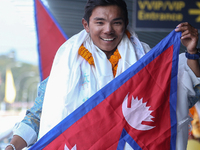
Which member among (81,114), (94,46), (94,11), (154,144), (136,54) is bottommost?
(154,144)

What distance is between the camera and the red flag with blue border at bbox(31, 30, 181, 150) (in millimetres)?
1246

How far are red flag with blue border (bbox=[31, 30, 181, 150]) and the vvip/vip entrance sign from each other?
71.2 inches

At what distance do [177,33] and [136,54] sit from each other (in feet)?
0.84

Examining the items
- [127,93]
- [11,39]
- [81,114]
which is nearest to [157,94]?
[127,93]

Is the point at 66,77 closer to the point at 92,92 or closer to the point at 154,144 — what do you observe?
the point at 92,92

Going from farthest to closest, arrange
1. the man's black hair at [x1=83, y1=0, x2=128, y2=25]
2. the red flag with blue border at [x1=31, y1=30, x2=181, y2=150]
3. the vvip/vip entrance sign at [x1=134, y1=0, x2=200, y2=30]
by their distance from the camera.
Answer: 1. the vvip/vip entrance sign at [x1=134, y1=0, x2=200, y2=30]
2. the man's black hair at [x1=83, y1=0, x2=128, y2=25]
3. the red flag with blue border at [x1=31, y1=30, x2=181, y2=150]

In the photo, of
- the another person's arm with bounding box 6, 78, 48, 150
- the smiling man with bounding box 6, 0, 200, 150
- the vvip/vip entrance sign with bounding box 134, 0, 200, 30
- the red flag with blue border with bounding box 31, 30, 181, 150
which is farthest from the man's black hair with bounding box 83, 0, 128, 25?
the vvip/vip entrance sign with bounding box 134, 0, 200, 30

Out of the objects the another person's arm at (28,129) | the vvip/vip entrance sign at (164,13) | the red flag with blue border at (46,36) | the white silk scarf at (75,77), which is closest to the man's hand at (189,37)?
the white silk scarf at (75,77)

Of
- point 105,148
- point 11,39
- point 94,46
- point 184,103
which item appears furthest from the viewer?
point 11,39

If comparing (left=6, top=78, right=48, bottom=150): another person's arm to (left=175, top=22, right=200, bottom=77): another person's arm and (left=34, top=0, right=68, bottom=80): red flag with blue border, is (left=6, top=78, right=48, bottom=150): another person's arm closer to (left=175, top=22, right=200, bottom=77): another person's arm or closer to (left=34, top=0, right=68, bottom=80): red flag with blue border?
(left=175, top=22, right=200, bottom=77): another person's arm

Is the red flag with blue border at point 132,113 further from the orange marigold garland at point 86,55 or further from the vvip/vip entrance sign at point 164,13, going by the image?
the vvip/vip entrance sign at point 164,13

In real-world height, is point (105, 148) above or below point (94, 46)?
below

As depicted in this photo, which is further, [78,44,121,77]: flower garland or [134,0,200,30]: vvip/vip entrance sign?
[134,0,200,30]: vvip/vip entrance sign

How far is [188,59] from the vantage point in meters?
1.35
